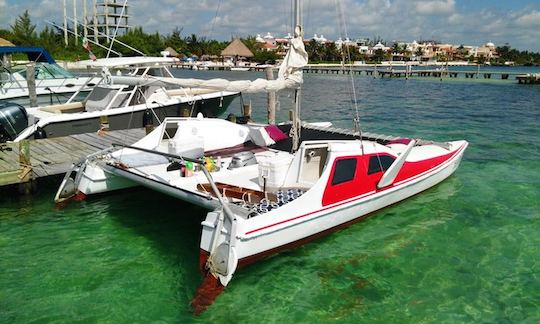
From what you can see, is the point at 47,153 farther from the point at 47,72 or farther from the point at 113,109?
the point at 47,72

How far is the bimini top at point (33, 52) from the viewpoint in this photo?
1013 inches

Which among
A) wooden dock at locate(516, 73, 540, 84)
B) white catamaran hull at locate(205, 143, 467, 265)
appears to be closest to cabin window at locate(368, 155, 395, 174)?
white catamaran hull at locate(205, 143, 467, 265)

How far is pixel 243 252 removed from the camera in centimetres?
780

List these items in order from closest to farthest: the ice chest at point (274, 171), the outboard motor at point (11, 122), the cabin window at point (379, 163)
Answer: the ice chest at point (274, 171)
the cabin window at point (379, 163)
the outboard motor at point (11, 122)

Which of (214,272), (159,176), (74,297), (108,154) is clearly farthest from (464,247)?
(108,154)

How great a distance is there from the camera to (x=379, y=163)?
34.9 feet

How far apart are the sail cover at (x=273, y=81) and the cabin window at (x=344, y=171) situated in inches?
147

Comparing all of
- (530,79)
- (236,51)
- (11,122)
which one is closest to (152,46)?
(236,51)

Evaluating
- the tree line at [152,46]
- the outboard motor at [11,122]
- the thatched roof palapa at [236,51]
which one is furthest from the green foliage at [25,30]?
the outboard motor at [11,122]

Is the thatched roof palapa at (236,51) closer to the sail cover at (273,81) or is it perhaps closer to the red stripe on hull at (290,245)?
the sail cover at (273,81)

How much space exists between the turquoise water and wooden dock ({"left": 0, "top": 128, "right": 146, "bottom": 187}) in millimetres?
783

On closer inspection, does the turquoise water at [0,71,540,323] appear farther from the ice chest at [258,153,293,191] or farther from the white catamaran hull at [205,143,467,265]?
the ice chest at [258,153,293,191]

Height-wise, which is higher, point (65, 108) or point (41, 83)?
point (41, 83)

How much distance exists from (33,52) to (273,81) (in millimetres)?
22260
